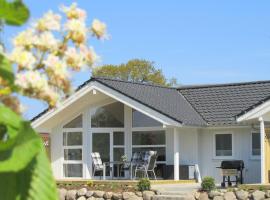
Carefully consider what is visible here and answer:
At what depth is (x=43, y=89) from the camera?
158 cm

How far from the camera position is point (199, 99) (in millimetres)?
24781

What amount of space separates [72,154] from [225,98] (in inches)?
239

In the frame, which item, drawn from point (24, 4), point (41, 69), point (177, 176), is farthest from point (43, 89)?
point (177, 176)

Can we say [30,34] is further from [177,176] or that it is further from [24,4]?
[177,176]

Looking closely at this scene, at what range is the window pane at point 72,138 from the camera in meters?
24.0

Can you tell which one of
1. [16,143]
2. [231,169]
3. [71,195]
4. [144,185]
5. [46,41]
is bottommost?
[71,195]

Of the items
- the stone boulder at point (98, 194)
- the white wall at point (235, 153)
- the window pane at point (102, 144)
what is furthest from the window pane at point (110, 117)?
the stone boulder at point (98, 194)

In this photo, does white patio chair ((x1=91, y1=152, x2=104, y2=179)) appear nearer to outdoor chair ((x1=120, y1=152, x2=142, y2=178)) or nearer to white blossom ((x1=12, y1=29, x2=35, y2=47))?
outdoor chair ((x1=120, y1=152, x2=142, y2=178))

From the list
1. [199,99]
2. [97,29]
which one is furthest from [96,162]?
[97,29]

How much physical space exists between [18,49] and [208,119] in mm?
21636

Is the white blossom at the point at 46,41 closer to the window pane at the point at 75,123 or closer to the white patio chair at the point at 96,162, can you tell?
the white patio chair at the point at 96,162

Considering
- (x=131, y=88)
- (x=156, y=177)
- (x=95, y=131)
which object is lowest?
(x=156, y=177)

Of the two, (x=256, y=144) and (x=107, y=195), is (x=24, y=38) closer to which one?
(x=107, y=195)

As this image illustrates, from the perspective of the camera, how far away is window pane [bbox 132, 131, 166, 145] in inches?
908
